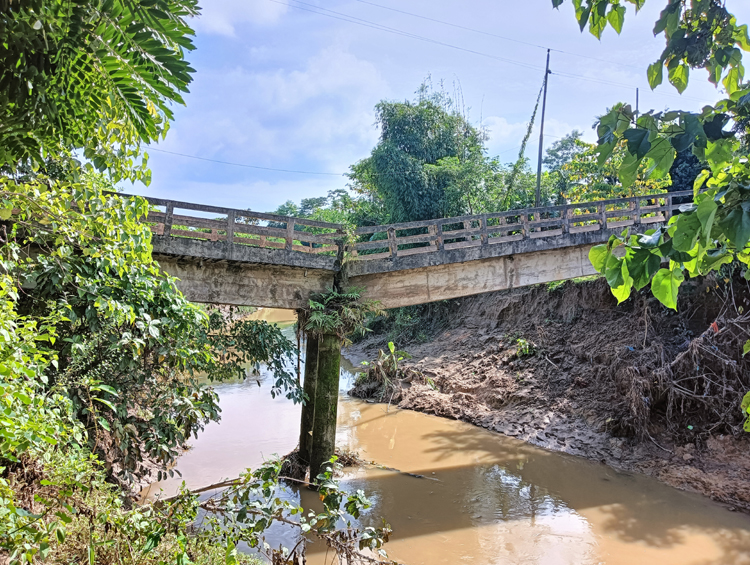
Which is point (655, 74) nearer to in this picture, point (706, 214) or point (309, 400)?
point (706, 214)

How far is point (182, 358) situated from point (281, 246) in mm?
3930

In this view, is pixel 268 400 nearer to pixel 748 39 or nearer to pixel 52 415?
pixel 52 415

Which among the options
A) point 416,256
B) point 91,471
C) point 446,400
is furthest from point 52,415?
point 446,400

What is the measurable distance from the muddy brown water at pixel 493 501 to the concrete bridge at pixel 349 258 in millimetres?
3714

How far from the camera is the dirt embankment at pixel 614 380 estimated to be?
32.7 feet

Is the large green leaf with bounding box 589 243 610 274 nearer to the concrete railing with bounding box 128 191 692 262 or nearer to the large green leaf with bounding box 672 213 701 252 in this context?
the large green leaf with bounding box 672 213 701 252

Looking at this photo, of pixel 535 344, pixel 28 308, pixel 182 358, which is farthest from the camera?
pixel 535 344

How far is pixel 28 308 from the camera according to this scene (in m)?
5.60

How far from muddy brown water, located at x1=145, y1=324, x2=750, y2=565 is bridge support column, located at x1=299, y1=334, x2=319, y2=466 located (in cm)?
75

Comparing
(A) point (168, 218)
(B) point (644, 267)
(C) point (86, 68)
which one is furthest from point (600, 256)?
(A) point (168, 218)

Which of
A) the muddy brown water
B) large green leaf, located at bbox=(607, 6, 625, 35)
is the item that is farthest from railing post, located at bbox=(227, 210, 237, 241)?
large green leaf, located at bbox=(607, 6, 625, 35)

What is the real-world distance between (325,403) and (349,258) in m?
2.92

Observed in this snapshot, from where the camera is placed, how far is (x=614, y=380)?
477 inches

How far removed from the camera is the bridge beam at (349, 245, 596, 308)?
1030 cm
